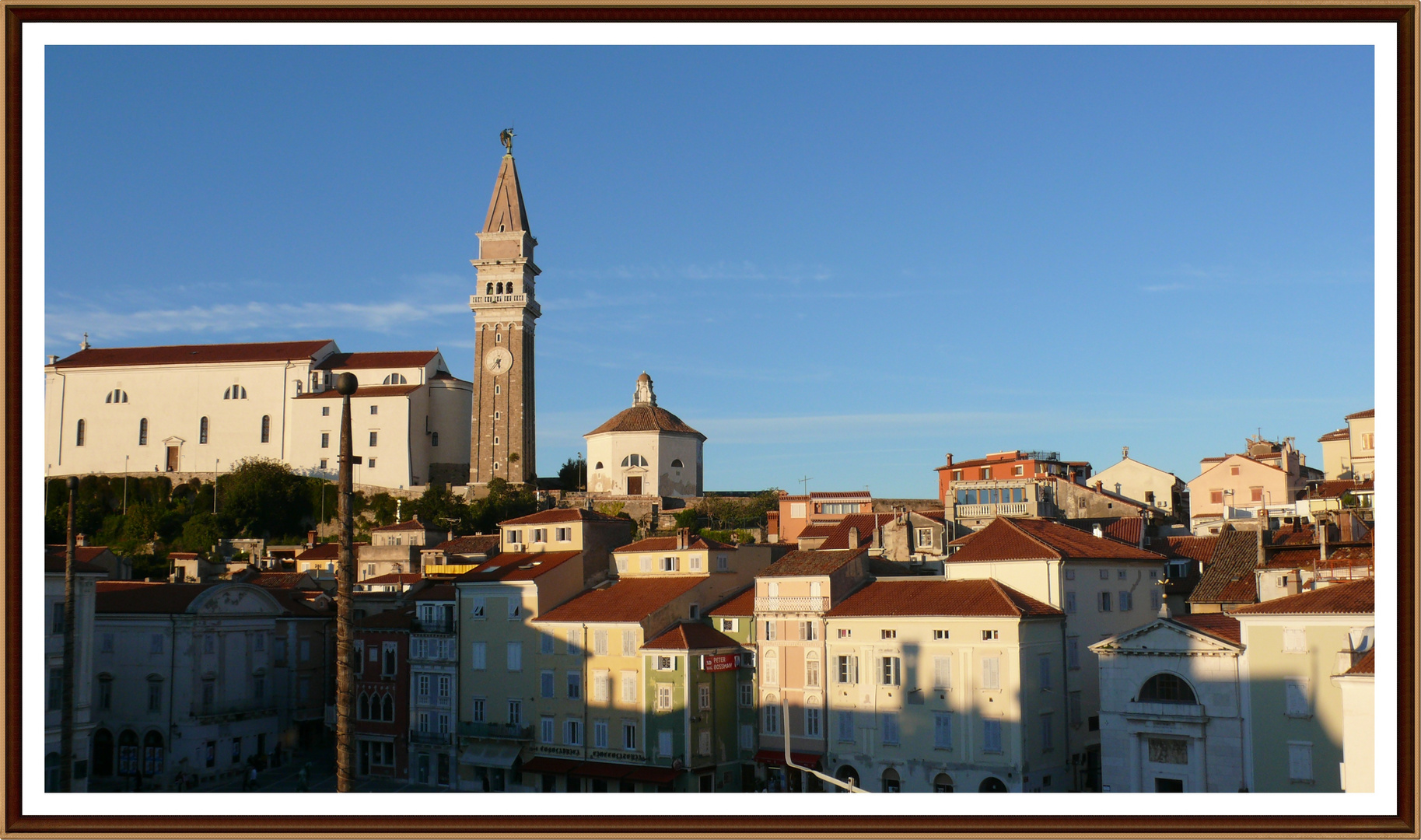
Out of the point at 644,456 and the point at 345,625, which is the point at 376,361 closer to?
the point at 644,456

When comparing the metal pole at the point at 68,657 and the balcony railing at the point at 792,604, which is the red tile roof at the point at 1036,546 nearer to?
the balcony railing at the point at 792,604

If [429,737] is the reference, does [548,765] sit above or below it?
below

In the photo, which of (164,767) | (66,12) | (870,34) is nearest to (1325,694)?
(870,34)

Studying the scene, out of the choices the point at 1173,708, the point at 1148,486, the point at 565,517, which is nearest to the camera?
the point at 1173,708

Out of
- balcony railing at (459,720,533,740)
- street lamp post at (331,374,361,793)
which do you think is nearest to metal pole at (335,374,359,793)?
street lamp post at (331,374,361,793)

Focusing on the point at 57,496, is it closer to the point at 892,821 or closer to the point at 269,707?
the point at 269,707

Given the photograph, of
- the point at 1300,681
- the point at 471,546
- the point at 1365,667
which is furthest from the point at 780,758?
the point at 471,546
